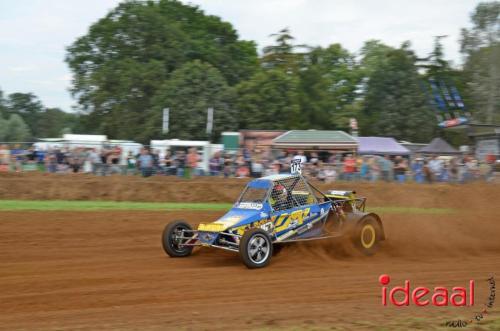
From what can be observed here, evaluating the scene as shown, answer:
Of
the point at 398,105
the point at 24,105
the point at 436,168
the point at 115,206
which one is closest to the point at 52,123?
the point at 24,105

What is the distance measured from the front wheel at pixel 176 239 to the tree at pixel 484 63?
42.3 metres

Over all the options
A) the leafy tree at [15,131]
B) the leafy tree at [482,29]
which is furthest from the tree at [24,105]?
the leafy tree at [482,29]

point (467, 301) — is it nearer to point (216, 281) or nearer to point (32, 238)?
point (216, 281)

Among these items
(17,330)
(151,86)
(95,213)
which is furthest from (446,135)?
(17,330)

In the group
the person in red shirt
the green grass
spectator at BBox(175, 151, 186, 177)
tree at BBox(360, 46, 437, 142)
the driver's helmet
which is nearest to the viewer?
the driver's helmet

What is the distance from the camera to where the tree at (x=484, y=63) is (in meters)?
46.5

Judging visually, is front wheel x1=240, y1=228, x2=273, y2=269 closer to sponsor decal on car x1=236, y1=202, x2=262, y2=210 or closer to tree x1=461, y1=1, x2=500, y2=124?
sponsor decal on car x1=236, y1=202, x2=262, y2=210

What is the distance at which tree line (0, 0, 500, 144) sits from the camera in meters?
40.8

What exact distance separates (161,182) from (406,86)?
3376 cm

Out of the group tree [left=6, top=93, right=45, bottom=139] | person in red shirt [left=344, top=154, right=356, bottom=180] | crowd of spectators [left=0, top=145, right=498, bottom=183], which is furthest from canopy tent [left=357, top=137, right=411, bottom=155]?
tree [left=6, top=93, right=45, bottom=139]

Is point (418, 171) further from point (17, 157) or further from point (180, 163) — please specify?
point (17, 157)

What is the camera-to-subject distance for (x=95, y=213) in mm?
14719

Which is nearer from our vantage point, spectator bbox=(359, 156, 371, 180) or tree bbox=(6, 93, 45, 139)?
spectator bbox=(359, 156, 371, 180)

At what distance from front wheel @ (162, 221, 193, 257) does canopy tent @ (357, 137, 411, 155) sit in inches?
918
